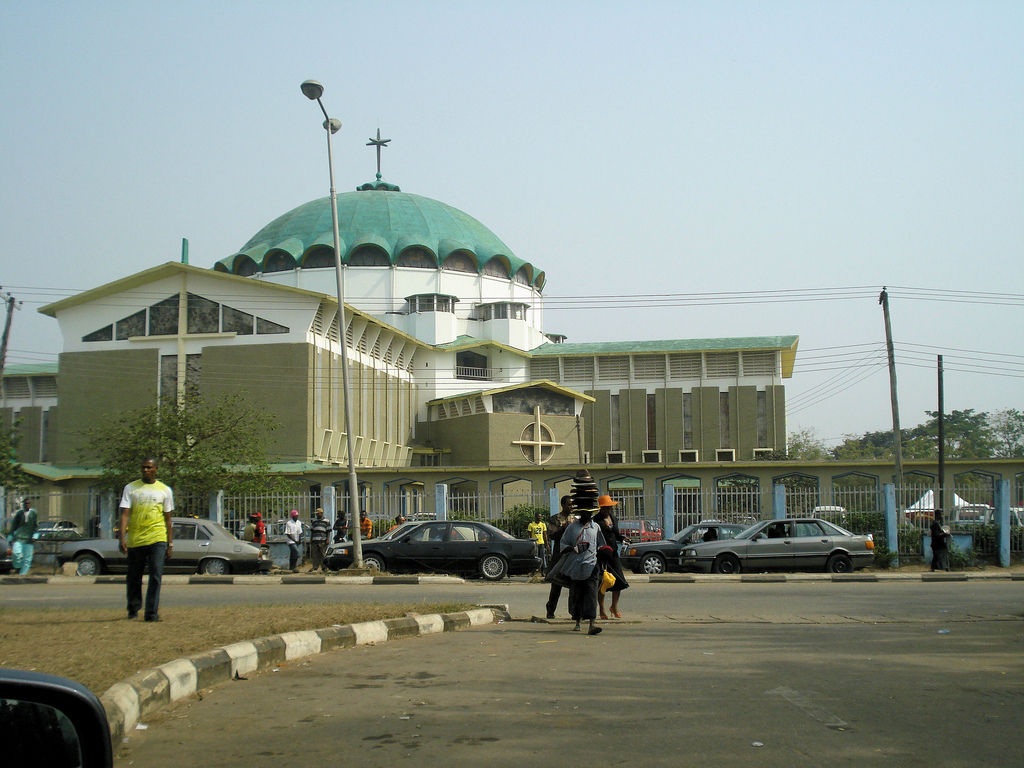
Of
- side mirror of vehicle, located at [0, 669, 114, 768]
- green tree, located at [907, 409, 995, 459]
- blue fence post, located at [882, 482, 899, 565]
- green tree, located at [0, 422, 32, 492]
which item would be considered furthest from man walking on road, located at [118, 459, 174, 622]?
green tree, located at [907, 409, 995, 459]

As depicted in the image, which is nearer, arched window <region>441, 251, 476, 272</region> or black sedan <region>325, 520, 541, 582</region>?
black sedan <region>325, 520, 541, 582</region>

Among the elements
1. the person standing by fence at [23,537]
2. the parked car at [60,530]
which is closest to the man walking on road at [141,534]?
the person standing by fence at [23,537]

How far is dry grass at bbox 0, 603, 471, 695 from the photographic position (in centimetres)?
660

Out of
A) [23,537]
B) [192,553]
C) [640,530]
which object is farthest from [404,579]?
[640,530]

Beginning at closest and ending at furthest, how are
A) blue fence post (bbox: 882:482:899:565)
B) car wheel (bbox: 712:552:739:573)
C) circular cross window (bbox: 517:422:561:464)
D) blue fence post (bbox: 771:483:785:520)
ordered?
1. car wheel (bbox: 712:552:739:573)
2. blue fence post (bbox: 882:482:899:565)
3. blue fence post (bbox: 771:483:785:520)
4. circular cross window (bbox: 517:422:561:464)

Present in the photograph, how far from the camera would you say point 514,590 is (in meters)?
17.5

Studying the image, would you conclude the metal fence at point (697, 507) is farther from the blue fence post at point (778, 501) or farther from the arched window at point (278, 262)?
the arched window at point (278, 262)

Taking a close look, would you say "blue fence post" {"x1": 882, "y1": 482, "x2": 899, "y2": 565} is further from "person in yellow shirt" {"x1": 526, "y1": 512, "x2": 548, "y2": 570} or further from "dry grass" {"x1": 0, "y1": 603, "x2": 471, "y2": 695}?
"dry grass" {"x1": 0, "y1": 603, "x2": 471, "y2": 695}

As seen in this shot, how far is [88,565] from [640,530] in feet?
48.1

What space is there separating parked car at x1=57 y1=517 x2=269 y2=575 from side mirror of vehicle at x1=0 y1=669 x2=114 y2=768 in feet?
63.6

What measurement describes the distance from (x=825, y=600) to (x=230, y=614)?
9221 mm

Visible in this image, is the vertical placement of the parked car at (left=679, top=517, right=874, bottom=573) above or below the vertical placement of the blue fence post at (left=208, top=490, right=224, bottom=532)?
below

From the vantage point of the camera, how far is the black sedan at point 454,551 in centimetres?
2073

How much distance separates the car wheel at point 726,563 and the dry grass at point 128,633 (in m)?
11.1
